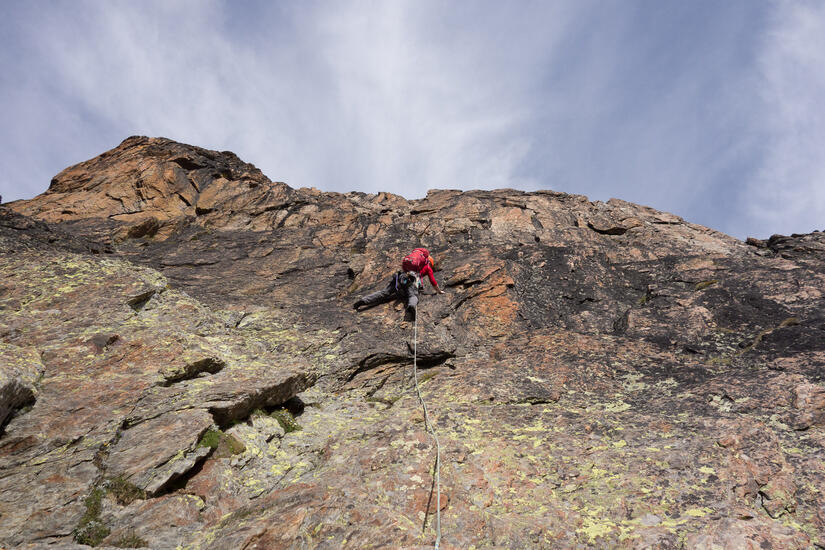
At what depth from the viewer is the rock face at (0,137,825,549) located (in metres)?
7.35

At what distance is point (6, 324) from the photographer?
1134 centimetres

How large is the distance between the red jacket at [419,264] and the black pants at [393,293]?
548mm

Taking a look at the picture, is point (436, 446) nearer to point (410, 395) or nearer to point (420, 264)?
point (410, 395)

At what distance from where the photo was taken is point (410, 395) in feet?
40.8

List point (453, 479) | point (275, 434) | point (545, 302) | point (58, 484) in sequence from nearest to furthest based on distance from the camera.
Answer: point (58, 484) → point (453, 479) → point (275, 434) → point (545, 302)

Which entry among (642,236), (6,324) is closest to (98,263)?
(6,324)

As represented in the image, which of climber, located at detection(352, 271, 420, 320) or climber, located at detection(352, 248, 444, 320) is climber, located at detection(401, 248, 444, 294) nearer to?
climber, located at detection(352, 248, 444, 320)

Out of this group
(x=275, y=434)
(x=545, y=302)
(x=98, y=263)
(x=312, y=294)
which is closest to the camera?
(x=275, y=434)

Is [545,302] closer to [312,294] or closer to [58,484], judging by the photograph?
[312,294]

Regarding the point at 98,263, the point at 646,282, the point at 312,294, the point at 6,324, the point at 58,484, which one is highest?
the point at 646,282

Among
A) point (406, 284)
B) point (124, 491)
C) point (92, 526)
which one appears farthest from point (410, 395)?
point (92, 526)

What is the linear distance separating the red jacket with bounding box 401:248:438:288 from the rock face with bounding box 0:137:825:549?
129cm

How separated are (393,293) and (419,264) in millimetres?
1476

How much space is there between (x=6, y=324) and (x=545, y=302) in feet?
53.1
